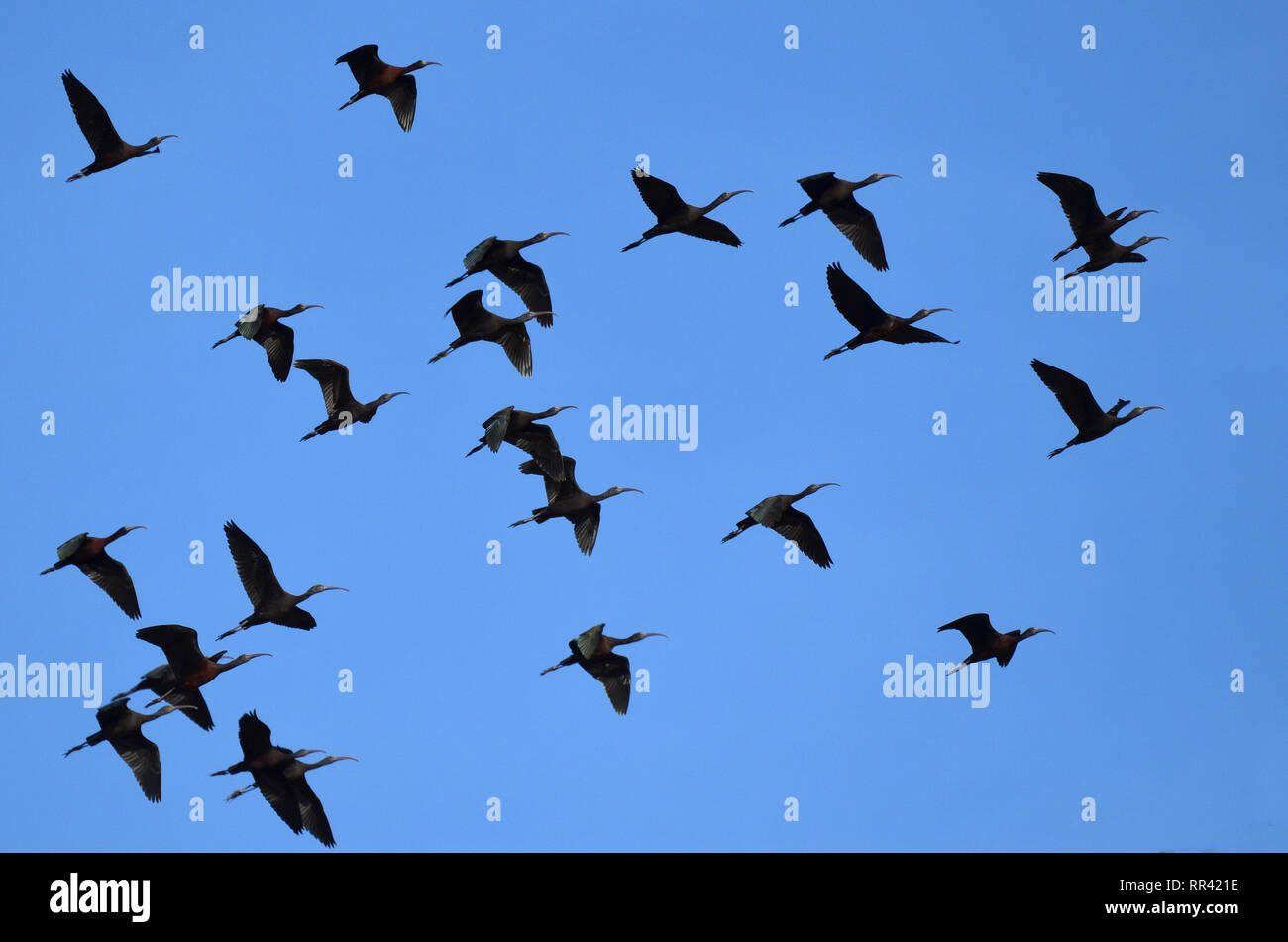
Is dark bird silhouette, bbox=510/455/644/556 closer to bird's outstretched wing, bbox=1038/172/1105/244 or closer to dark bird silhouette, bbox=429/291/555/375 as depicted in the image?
dark bird silhouette, bbox=429/291/555/375

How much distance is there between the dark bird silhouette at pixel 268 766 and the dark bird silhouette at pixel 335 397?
5272mm

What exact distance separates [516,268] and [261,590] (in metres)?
7.85

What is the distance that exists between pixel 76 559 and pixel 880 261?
15858 millimetres

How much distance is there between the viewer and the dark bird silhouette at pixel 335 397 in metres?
35.8

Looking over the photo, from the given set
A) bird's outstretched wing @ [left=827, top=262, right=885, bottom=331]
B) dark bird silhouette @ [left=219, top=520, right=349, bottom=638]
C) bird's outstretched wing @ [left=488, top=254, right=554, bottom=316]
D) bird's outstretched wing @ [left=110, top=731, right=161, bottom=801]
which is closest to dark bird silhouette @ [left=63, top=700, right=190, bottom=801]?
bird's outstretched wing @ [left=110, top=731, right=161, bottom=801]

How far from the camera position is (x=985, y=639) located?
3609cm

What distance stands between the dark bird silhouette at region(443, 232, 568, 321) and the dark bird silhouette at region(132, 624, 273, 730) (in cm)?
835

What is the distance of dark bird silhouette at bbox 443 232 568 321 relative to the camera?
36094 millimetres

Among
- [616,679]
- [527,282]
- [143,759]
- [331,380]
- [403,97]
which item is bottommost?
[143,759]

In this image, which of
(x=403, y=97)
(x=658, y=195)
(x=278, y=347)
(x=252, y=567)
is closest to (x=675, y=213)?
(x=658, y=195)

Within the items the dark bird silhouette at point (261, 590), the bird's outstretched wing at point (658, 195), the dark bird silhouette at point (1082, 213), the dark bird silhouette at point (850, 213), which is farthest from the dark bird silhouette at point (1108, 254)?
the dark bird silhouette at point (261, 590)

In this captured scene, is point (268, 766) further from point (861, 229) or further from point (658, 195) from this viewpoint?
point (861, 229)

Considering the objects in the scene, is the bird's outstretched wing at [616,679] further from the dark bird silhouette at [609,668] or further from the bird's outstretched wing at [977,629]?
the bird's outstretched wing at [977,629]

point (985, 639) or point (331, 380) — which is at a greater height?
point (331, 380)
